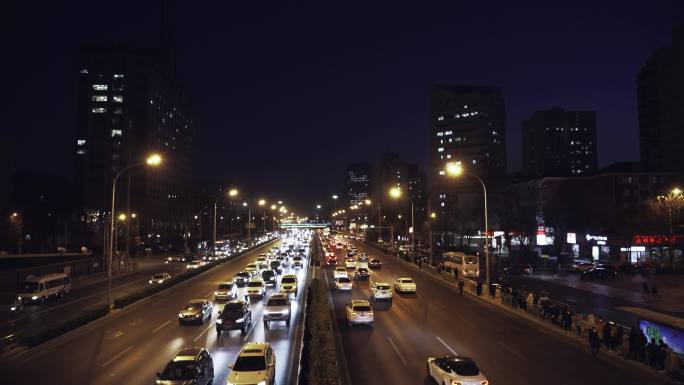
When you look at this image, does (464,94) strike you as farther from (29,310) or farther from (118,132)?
(29,310)

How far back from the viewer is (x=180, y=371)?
17281 millimetres

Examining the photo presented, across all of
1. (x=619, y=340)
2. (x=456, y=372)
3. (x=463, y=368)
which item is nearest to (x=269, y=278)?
(x=619, y=340)

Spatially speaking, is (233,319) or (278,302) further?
(278,302)

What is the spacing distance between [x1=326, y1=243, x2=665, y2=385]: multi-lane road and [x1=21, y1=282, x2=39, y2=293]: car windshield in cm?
2534

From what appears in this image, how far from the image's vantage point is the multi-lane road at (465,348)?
2047 cm

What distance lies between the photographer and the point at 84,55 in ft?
486

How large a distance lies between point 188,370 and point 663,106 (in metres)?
140

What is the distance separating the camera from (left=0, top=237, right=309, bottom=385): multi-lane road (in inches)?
806

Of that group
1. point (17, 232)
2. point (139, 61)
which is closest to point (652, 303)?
point (17, 232)

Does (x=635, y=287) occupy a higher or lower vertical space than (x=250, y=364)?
lower

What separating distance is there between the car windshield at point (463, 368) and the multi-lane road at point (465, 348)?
1692 millimetres

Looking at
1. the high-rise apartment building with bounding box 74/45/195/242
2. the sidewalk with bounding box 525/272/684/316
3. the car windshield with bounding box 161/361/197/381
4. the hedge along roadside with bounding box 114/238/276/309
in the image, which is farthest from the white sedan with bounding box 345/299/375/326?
the high-rise apartment building with bounding box 74/45/195/242

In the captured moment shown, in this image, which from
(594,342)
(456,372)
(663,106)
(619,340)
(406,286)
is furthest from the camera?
(663,106)

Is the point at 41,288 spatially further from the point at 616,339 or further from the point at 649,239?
the point at 649,239
